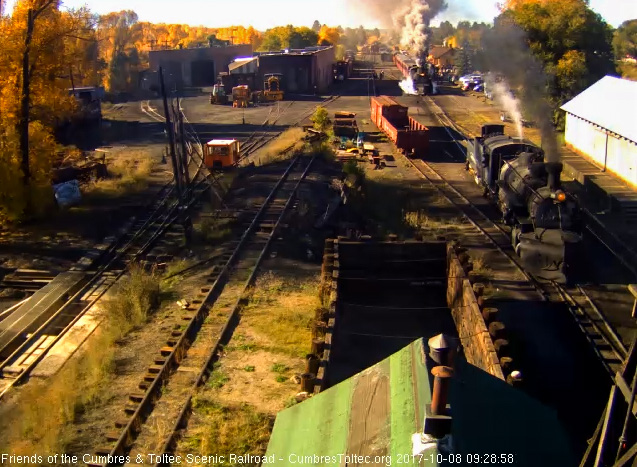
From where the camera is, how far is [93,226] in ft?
72.9

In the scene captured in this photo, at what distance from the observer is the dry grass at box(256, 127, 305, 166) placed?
103 ft

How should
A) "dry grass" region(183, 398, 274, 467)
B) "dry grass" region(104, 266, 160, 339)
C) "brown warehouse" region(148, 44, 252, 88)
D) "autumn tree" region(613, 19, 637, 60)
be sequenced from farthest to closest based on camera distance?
"autumn tree" region(613, 19, 637, 60) < "brown warehouse" region(148, 44, 252, 88) < "dry grass" region(104, 266, 160, 339) < "dry grass" region(183, 398, 274, 467)

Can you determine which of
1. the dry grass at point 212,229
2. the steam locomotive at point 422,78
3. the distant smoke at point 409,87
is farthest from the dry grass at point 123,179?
the distant smoke at point 409,87

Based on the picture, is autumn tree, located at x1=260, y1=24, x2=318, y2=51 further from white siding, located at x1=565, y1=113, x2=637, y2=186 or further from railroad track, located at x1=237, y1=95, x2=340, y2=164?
white siding, located at x1=565, y1=113, x2=637, y2=186

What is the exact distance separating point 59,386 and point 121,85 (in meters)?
64.7

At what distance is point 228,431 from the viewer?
9688mm

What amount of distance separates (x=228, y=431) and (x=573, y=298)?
31.7 ft

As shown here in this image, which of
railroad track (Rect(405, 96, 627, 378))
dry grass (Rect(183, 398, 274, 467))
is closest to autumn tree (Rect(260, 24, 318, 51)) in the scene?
railroad track (Rect(405, 96, 627, 378))

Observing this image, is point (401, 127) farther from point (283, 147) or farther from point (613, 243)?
point (613, 243)

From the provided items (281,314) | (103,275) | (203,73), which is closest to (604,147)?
(281,314)

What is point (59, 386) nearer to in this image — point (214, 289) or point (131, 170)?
point (214, 289)

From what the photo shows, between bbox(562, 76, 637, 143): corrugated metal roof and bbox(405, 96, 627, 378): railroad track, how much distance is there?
8.24 m

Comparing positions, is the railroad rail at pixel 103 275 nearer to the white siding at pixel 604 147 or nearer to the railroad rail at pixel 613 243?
the railroad rail at pixel 613 243

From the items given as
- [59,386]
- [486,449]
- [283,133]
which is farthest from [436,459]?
[283,133]
